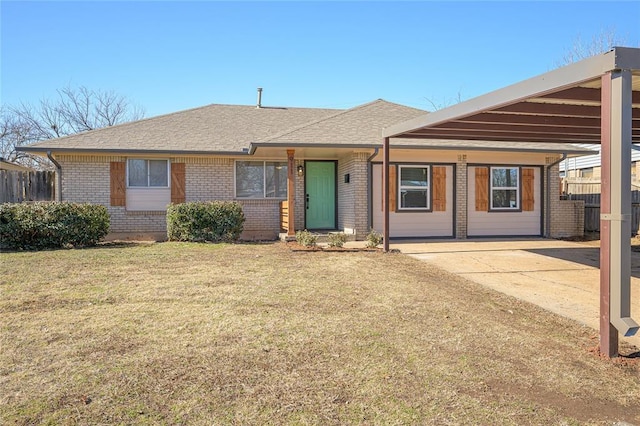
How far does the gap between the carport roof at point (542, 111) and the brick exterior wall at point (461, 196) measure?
221cm

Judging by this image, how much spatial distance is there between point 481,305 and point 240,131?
1128cm

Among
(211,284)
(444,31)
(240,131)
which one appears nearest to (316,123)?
(240,131)

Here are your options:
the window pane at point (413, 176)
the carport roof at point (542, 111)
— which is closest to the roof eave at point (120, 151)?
the window pane at point (413, 176)

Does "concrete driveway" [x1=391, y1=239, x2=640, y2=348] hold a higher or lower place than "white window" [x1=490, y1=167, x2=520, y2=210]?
lower

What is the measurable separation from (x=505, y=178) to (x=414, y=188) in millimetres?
3016

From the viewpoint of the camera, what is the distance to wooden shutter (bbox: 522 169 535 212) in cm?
1392

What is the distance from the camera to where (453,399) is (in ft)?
10.5

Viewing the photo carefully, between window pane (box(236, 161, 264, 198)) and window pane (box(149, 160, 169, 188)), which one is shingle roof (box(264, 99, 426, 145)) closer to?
window pane (box(236, 161, 264, 198))

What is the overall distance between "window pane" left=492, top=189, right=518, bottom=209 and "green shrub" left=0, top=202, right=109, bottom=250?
11.2 m

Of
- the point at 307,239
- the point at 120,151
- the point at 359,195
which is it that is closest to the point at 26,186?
the point at 120,151

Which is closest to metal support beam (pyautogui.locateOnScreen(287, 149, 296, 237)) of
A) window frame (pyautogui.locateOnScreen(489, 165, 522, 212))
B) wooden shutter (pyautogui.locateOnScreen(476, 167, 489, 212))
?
wooden shutter (pyautogui.locateOnScreen(476, 167, 489, 212))

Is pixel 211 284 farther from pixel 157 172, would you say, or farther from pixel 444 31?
pixel 444 31

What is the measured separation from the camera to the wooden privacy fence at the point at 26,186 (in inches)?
584

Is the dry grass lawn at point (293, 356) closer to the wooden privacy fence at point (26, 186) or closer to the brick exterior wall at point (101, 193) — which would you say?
the brick exterior wall at point (101, 193)
